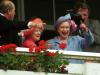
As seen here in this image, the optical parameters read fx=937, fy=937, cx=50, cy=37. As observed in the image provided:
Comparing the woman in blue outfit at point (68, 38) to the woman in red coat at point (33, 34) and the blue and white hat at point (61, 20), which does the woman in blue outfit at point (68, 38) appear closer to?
the blue and white hat at point (61, 20)

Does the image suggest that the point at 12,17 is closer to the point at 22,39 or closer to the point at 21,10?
the point at 22,39

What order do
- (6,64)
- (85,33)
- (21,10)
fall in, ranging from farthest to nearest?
(21,10) → (85,33) → (6,64)

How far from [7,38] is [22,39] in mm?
302

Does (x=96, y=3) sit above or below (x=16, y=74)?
above

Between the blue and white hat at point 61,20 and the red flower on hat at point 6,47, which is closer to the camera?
the red flower on hat at point 6,47

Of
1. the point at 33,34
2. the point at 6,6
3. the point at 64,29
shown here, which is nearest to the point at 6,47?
the point at 33,34

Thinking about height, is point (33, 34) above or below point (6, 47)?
above

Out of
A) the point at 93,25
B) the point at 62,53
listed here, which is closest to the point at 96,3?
the point at 93,25

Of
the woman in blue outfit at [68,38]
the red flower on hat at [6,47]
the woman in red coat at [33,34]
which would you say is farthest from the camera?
the woman in blue outfit at [68,38]

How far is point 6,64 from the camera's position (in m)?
13.6

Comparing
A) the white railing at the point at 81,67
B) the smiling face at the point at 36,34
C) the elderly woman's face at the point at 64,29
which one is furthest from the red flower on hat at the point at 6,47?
the elderly woman's face at the point at 64,29

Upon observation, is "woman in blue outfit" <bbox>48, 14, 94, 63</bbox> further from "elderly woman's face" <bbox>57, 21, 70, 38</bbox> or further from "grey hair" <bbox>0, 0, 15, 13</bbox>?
"grey hair" <bbox>0, 0, 15, 13</bbox>

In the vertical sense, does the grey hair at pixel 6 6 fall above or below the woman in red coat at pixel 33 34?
above

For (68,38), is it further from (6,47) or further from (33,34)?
(6,47)
